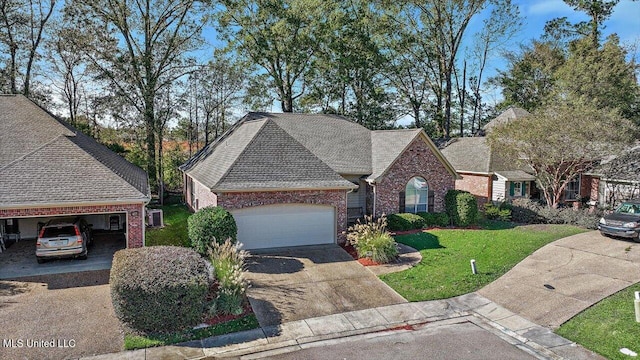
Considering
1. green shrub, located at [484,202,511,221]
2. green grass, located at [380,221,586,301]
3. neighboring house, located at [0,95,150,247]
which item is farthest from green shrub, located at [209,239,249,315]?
green shrub, located at [484,202,511,221]

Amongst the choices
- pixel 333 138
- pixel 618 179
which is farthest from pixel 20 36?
pixel 618 179

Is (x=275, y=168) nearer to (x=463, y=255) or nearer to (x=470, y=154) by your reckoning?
(x=463, y=255)

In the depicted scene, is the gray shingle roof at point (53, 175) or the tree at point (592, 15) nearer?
the gray shingle roof at point (53, 175)

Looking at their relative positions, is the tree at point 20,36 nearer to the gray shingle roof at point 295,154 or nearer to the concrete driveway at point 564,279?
the gray shingle roof at point 295,154

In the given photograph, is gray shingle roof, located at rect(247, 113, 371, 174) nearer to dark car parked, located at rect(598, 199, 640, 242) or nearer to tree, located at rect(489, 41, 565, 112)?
dark car parked, located at rect(598, 199, 640, 242)

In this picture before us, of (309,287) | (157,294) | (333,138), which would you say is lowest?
(309,287)

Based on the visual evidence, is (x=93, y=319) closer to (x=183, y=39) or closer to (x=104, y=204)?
(x=104, y=204)

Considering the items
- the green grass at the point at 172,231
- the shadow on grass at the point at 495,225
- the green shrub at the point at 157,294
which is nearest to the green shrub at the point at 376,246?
the green shrub at the point at 157,294
